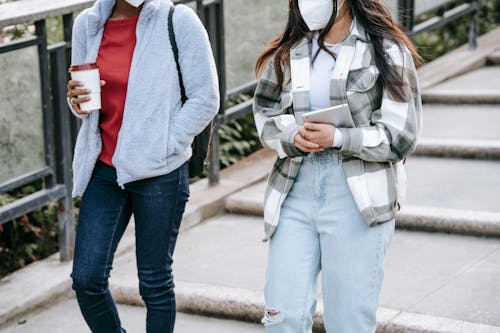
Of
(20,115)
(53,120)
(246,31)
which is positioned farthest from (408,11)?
(20,115)

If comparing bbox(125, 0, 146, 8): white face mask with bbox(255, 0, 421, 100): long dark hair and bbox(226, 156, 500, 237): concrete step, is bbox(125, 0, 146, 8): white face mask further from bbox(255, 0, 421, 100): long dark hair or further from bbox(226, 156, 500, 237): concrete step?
bbox(226, 156, 500, 237): concrete step

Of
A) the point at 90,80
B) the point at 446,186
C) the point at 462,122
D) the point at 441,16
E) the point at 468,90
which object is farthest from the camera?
the point at 441,16

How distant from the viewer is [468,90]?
7.73 m

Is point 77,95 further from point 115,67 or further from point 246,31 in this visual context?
point 246,31

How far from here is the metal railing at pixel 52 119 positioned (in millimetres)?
5125

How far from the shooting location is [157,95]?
3801mm

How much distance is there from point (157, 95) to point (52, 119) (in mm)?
1719

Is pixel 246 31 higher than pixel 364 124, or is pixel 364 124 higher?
pixel 364 124

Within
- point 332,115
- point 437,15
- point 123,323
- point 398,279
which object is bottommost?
point 123,323

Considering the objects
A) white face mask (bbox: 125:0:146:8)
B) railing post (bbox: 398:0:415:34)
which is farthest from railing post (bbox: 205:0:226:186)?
white face mask (bbox: 125:0:146:8)

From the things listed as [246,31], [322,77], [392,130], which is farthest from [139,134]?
[246,31]

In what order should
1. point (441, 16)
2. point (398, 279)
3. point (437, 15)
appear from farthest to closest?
point (437, 15) → point (441, 16) → point (398, 279)

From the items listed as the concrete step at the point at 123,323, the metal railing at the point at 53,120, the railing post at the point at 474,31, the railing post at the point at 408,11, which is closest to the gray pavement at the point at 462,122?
the railing post at the point at 408,11

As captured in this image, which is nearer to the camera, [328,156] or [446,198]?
[328,156]
